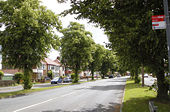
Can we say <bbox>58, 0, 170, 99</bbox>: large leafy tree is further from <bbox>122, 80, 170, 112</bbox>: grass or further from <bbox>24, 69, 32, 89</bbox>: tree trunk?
<bbox>24, 69, 32, 89</bbox>: tree trunk

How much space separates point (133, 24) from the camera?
857cm

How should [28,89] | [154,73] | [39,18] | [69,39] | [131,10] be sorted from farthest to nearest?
[69,39], [28,89], [39,18], [154,73], [131,10]

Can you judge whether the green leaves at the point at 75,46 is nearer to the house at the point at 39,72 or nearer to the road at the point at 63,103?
the house at the point at 39,72

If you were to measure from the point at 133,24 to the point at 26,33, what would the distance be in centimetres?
1648

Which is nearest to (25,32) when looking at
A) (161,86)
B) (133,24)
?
(133,24)

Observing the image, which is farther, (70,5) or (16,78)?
(16,78)

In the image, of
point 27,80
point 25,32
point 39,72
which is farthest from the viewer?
point 39,72

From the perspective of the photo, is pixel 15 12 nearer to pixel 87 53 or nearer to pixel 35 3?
pixel 35 3

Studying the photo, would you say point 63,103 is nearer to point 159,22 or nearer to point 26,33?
point 159,22

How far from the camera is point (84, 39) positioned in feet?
136

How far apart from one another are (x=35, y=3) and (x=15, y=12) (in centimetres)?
449

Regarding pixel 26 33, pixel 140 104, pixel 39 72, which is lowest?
pixel 140 104

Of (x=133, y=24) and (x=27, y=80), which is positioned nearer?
(x=133, y=24)

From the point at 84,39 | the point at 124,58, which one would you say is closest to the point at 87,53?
the point at 84,39
